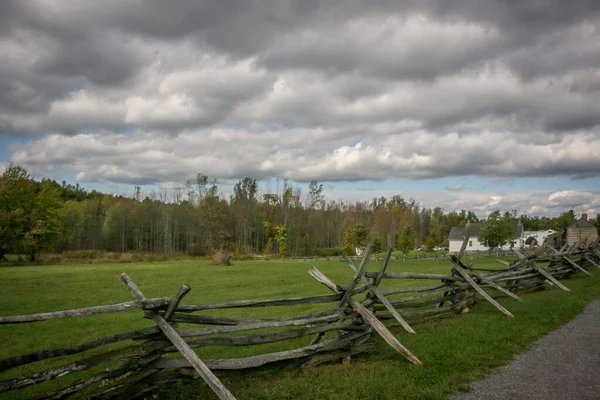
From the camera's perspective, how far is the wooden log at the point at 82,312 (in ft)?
13.9

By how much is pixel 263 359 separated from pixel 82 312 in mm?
2360

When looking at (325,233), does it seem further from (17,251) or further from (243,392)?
(243,392)

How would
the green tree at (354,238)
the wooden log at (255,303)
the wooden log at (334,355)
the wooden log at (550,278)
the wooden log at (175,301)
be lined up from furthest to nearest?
the green tree at (354,238), the wooden log at (550,278), the wooden log at (334,355), the wooden log at (255,303), the wooden log at (175,301)

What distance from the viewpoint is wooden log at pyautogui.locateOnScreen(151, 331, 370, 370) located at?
5.23m

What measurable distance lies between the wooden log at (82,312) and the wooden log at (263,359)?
74 centimetres

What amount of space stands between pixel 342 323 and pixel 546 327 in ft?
15.4

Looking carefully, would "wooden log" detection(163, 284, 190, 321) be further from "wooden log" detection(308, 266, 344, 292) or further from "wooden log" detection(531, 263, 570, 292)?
"wooden log" detection(531, 263, 570, 292)

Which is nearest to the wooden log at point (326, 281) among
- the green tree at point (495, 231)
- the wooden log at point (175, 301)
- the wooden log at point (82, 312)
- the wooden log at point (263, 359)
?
the wooden log at point (263, 359)

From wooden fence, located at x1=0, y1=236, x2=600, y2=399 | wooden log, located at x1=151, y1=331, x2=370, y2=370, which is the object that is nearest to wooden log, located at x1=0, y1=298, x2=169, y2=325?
wooden fence, located at x1=0, y1=236, x2=600, y2=399

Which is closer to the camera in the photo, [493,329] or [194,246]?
[493,329]

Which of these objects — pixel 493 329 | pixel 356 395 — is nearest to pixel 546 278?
pixel 493 329

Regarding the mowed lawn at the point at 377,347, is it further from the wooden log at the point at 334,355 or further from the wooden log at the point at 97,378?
the wooden log at the point at 97,378

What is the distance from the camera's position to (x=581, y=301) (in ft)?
39.5

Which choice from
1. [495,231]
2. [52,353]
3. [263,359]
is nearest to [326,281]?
[263,359]
